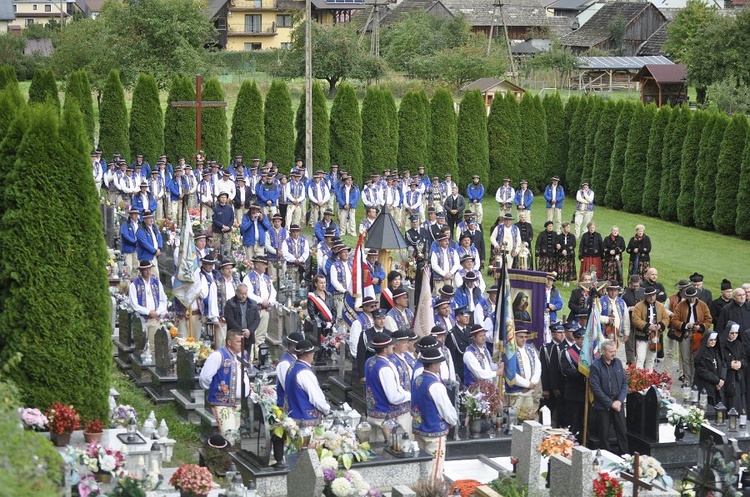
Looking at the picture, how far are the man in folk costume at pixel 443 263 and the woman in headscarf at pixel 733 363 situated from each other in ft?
20.9

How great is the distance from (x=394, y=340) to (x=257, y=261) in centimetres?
522

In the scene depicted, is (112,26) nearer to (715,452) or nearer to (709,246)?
(709,246)

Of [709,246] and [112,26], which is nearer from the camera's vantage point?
[709,246]

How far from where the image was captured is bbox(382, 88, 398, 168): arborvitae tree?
3722 cm

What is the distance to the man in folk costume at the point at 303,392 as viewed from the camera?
14133 mm

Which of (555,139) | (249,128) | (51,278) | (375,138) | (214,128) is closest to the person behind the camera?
(51,278)

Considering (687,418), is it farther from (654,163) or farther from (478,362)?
(654,163)

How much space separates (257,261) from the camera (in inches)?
772

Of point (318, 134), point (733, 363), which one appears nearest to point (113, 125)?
point (318, 134)

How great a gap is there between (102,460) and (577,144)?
94.1 ft

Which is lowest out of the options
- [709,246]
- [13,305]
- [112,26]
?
[709,246]

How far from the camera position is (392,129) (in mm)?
37344

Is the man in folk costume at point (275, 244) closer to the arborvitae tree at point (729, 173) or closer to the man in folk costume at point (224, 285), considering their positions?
the man in folk costume at point (224, 285)

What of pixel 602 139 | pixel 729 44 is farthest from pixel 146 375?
pixel 729 44
